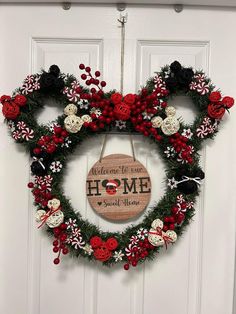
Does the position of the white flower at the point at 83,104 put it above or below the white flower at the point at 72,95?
below

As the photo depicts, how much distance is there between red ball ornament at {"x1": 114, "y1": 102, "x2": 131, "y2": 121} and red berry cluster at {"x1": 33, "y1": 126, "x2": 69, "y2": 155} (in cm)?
17

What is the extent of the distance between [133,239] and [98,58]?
603 millimetres

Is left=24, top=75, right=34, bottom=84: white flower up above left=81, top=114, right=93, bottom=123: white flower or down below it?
above

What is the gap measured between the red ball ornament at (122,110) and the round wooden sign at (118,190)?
0.17 meters

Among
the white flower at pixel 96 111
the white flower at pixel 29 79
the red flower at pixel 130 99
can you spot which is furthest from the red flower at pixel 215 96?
the white flower at pixel 29 79

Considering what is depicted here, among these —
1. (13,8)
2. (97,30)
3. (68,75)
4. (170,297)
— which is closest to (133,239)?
(170,297)

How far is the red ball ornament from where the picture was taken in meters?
1.10

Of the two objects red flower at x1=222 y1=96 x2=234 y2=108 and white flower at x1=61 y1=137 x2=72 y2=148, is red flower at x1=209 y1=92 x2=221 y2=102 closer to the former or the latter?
red flower at x1=222 y1=96 x2=234 y2=108

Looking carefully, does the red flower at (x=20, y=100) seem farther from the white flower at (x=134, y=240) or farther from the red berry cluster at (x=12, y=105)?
the white flower at (x=134, y=240)

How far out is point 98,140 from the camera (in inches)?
48.3

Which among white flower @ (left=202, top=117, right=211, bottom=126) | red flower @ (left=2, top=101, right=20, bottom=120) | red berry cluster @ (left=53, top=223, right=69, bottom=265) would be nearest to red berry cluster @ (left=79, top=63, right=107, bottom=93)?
red flower @ (left=2, top=101, right=20, bottom=120)

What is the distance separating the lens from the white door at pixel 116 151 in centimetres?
122

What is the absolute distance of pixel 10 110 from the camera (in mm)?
1105

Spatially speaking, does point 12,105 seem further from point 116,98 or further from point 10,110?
point 116,98
